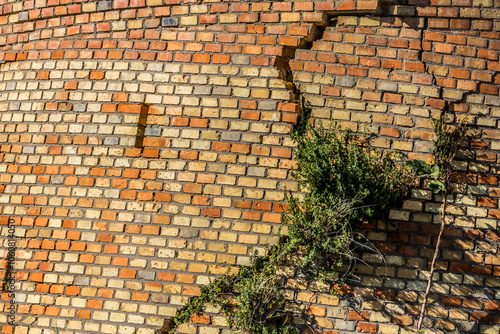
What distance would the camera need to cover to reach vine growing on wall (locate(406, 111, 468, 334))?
2.73 m

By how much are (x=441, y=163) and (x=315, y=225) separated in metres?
1.02

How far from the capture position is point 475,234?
280 centimetres

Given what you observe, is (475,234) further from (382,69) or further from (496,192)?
(382,69)

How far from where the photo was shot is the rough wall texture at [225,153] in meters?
2.77

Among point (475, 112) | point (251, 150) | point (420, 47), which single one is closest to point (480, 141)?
point (475, 112)

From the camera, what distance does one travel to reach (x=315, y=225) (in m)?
2.61

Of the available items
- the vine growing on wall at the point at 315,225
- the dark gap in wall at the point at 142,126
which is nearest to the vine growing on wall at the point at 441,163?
the vine growing on wall at the point at 315,225

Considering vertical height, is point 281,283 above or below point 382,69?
below

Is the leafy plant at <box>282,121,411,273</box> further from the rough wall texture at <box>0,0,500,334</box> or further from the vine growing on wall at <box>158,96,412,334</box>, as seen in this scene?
the rough wall texture at <box>0,0,500,334</box>

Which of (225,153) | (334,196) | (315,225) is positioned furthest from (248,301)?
(225,153)

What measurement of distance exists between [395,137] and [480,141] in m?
0.61

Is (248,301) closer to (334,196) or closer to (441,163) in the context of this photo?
(334,196)

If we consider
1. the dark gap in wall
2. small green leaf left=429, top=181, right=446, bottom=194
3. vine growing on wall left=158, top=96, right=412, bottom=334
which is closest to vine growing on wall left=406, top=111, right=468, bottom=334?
small green leaf left=429, top=181, right=446, bottom=194

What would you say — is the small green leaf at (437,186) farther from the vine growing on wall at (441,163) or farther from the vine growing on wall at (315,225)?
the vine growing on wall at (315,225)
